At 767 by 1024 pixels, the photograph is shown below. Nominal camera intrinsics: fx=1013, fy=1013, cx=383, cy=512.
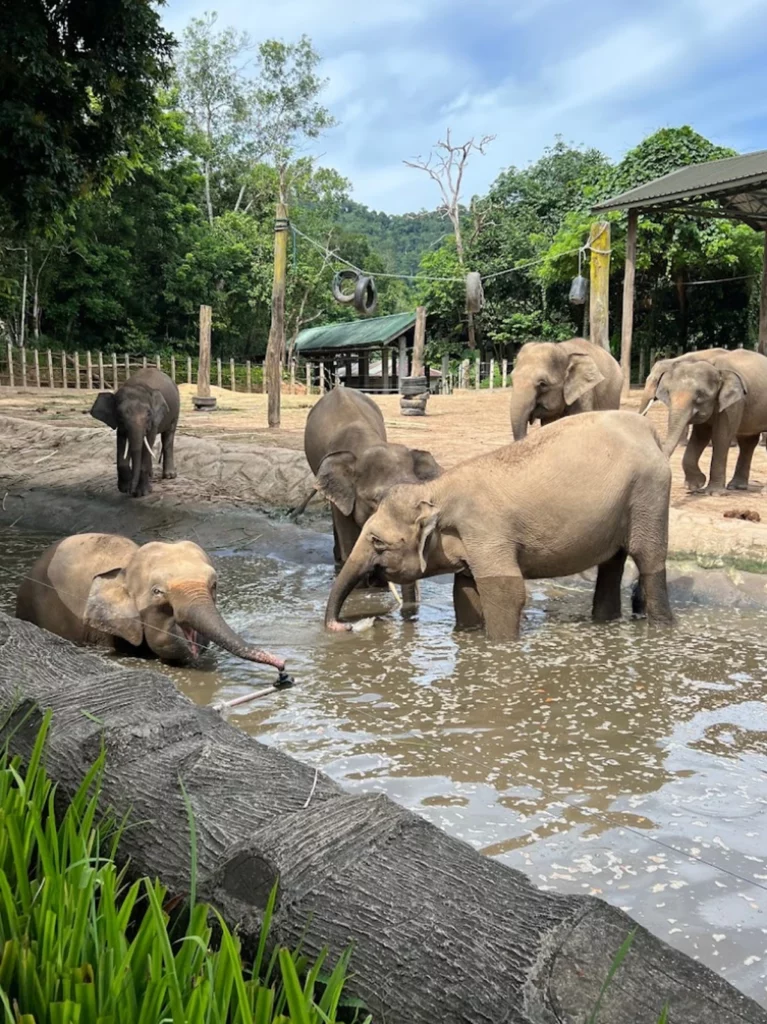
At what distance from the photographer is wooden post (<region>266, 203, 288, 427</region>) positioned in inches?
667

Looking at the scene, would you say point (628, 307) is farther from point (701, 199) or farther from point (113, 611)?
point (113, 611)

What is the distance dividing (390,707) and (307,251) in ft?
142

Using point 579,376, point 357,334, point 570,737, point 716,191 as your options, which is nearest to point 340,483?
point 570,737

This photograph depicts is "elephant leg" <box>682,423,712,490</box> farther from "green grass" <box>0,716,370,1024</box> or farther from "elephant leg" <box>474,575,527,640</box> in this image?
"green grass" <box>0,716,370,1024</box>

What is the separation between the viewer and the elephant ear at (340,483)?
718 centimetres

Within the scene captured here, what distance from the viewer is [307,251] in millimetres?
46188

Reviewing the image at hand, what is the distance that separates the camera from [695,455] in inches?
428

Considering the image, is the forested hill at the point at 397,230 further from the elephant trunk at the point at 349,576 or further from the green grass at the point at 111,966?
the green grass at the point at 111,966

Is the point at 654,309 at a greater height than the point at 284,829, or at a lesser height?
greater

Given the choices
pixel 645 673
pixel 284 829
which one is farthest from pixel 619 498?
pixel 284 829

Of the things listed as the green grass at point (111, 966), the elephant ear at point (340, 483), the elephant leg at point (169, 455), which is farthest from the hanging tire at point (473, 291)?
the green grass at point (111, 966)

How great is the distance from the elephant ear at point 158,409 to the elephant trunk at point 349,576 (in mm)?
5984

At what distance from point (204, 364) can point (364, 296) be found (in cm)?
711

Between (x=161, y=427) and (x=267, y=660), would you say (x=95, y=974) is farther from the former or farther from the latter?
(x=161, y=427)
